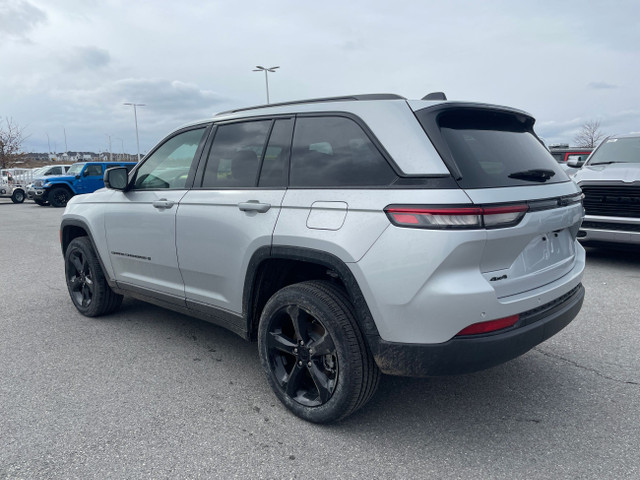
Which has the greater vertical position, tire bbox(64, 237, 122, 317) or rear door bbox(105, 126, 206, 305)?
rear door bbox(105, 126, 206, 305)

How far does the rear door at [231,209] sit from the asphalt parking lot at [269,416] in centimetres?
64

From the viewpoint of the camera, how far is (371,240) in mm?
2424

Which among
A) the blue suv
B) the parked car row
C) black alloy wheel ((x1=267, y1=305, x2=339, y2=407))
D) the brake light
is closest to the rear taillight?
the brake light

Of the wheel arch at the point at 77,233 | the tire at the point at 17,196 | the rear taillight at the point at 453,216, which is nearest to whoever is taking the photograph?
the rear taillight at the point at 453,216

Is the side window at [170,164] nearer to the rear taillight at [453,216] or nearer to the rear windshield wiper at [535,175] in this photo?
the rear taillight at [453,216]

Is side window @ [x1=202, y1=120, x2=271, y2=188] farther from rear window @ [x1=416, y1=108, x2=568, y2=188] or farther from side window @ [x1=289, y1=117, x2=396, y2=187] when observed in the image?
rear window @ [x1=416, y1=108, x2=568, y2=188]

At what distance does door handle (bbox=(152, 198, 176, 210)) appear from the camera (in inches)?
143

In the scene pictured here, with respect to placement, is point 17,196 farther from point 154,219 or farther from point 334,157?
point 334,157

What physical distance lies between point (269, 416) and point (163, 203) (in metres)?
1.75

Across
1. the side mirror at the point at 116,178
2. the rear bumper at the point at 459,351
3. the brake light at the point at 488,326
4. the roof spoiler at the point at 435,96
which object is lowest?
the rear bumper at the point at 459,351

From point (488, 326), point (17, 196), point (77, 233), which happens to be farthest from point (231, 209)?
point (17, 196)

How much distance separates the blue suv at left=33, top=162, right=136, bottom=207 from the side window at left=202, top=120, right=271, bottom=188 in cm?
1966

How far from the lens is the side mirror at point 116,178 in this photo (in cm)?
402

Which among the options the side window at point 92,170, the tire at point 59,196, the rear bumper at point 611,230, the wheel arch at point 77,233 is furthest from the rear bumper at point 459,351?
the tire at point 59,196
